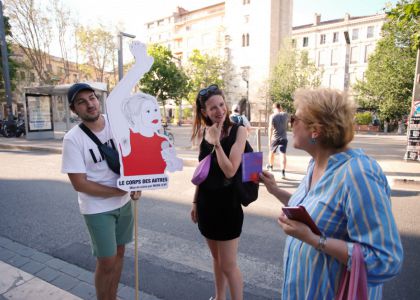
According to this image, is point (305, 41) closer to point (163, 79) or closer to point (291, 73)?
point (291, 73)

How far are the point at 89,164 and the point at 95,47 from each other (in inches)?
1231

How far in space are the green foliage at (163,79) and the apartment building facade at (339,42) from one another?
975 inches

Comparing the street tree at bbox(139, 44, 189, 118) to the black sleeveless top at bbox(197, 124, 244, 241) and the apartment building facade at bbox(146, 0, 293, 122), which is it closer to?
the apartment building facade at bbox(146, 0, 293, 122)

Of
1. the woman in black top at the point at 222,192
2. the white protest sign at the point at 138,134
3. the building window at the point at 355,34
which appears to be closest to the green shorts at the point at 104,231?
the white protest sign at the point at 138,134

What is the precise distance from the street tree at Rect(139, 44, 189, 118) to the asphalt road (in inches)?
844

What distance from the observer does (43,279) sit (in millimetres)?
2896

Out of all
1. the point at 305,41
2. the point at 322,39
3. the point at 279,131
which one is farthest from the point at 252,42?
the point at 279,131

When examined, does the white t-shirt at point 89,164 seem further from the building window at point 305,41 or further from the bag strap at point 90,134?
the building window at point 305,41

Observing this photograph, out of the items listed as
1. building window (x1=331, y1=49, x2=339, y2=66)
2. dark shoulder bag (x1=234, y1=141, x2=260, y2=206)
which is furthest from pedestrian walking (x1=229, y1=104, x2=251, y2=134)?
building window (x1=331, y1=49, x2=339, y2=66)

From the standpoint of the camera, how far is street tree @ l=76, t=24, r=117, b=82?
1110 inches

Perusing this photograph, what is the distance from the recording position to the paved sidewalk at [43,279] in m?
2.62

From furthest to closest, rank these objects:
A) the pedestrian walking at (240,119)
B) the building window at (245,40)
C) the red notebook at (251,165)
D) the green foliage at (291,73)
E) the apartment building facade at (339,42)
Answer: the apartment building facade at (339,42), the building window at (245,40), the green foliage at (291,73), the pedestrian walking at (240,119), the red notebook at (251,165)

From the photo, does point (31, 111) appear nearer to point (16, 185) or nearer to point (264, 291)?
point (16, 185)

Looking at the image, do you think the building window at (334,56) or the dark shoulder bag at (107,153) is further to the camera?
the building window at (334,56)
